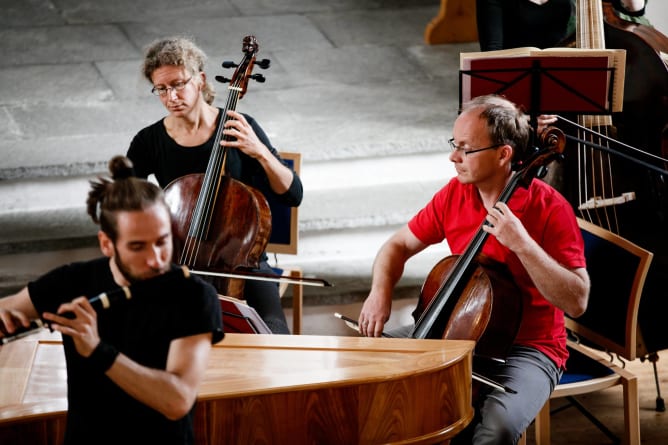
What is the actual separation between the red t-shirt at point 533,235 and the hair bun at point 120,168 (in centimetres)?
119

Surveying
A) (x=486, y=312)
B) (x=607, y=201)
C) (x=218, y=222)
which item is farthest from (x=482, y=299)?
(x=607, y=201)

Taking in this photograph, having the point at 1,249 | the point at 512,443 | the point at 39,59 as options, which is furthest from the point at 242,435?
the point at 39,59

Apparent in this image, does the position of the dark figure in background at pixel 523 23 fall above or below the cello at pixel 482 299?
above

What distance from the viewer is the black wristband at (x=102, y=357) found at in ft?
5.33

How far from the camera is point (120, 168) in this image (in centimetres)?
177

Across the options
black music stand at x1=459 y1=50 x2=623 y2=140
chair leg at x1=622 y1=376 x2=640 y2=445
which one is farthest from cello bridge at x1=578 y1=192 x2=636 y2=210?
chair leg at x1=622 y1=376 x2=640 y2=445

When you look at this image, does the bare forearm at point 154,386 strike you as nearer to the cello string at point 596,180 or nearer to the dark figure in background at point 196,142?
the dark figure in background at point 196,142

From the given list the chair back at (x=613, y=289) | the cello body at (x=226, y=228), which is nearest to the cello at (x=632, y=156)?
the chair back at (x=613, y=289)

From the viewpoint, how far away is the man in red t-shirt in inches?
103

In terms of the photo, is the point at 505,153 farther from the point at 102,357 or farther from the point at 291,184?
the point at 102,357

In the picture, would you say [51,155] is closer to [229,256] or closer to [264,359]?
[229,256]

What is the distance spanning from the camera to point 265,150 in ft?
10.2

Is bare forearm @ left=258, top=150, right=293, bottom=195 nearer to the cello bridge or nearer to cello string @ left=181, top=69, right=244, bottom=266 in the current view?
cello string @ left=181, top=69, right=244, bottom=266

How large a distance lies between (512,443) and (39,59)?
3.52 m
